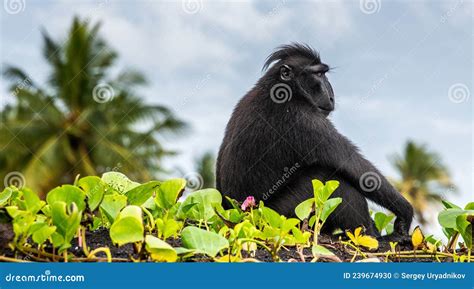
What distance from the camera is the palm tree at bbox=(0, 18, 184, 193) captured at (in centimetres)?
2812

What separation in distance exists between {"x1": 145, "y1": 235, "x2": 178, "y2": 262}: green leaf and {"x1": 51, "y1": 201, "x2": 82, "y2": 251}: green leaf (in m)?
0.30

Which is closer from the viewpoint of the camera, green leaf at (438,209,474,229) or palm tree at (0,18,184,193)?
green leaf at (438,209,474,229)

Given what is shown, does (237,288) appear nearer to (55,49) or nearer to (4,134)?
(4,134)

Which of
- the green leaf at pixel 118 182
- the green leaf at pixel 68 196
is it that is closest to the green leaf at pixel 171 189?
the green leaf at pixel 118 182

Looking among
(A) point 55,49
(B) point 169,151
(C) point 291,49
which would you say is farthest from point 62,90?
(C) point 291,49

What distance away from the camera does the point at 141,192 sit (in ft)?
10.5

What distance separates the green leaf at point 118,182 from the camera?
3562 mm

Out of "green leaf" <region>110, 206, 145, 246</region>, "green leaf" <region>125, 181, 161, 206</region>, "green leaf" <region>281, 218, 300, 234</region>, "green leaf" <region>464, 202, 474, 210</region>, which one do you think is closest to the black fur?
"green leaf" <region>464, 202, 474, 210</region>

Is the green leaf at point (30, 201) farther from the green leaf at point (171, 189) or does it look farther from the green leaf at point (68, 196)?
the green leaf at point (171, 189)

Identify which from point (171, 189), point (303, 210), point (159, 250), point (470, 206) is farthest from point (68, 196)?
point (470, 206)

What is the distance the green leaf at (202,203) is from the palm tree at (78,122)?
24278 millimetres

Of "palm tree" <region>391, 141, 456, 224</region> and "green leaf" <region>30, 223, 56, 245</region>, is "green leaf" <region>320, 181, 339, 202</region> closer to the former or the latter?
"green leaf" <region>30, 223, 56, 245</region>

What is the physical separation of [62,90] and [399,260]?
29148mm

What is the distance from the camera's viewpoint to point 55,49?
99.2 ft
